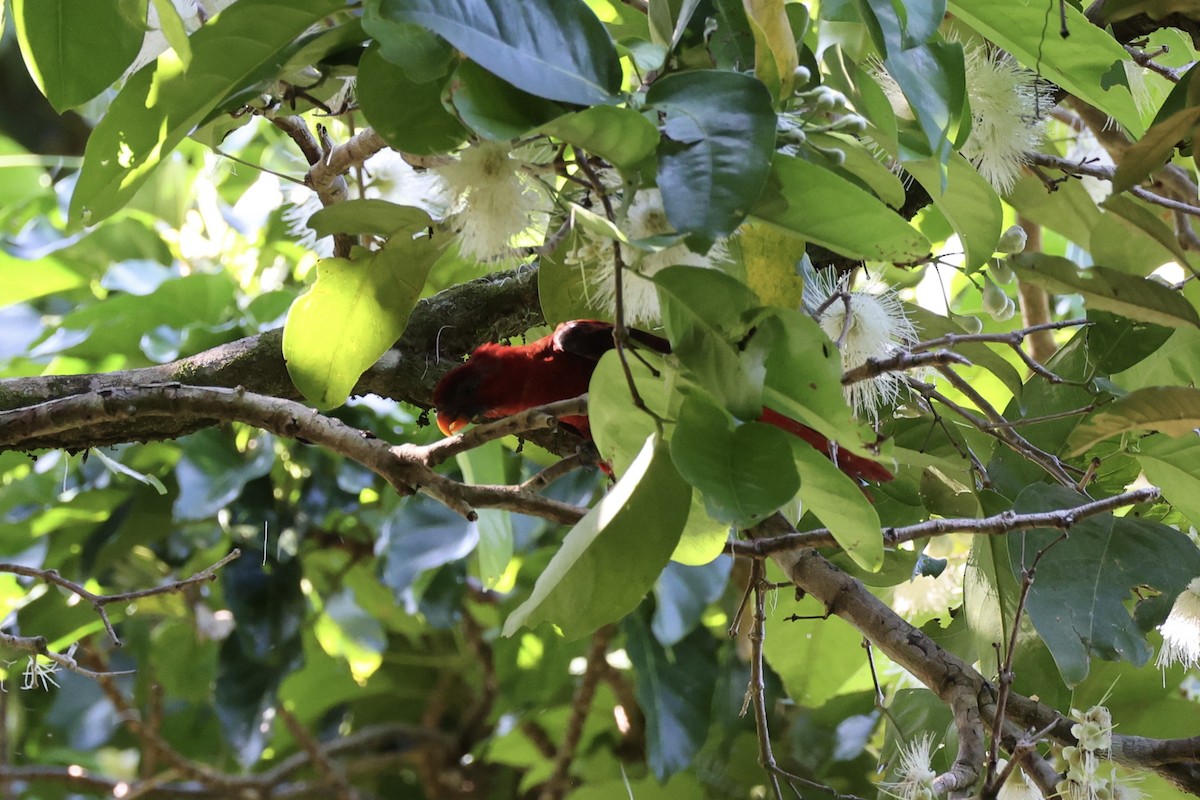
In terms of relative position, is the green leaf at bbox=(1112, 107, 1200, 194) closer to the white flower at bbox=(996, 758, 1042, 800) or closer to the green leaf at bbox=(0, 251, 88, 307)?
the white flower at bbox=(996, 758, 1042, 800)

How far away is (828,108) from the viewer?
60 cm

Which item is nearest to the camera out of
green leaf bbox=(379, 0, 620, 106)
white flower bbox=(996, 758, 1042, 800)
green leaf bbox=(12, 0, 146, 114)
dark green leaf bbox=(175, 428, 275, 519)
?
green leaf bbox=(379, 0, 620, 106)

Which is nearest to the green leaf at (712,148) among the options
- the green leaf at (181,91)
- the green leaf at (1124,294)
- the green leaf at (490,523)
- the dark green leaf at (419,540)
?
the green leaf at (181,91)

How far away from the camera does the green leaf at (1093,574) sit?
0.75 m

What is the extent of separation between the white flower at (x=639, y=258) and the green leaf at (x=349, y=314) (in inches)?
5.2

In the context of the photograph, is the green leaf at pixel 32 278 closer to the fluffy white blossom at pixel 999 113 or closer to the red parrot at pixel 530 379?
the red parrot at pixel 530 379

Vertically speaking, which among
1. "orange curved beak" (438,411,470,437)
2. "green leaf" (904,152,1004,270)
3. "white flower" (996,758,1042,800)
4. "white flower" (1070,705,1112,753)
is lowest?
"white flower" (996,758,1042,800)

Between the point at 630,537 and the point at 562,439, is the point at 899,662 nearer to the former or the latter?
the point at 630,537

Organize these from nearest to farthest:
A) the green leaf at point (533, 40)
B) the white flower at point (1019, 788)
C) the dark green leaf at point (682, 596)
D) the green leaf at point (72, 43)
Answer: the green leaf at point (533, 40), the green leaf at point (72, 43), the white flower at point (1019, 788), the dark green leaf at point (682, 596)

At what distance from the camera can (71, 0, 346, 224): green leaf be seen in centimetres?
61

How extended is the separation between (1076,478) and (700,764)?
883 millimetres

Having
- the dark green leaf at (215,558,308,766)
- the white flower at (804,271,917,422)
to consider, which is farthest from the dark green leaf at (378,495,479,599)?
the white flower at (804,271,917,422)

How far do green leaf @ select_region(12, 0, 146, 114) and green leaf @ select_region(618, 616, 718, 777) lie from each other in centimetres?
112

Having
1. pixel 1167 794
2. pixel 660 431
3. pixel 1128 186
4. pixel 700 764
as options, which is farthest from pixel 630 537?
pixel 700 764
